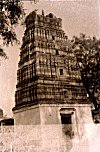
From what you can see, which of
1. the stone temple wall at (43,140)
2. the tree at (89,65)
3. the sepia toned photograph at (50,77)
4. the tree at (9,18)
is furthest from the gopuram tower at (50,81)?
the tree at (9,18)

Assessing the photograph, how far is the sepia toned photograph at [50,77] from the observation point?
3357 mm

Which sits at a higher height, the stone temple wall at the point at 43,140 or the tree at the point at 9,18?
the tree at the point at 9,18

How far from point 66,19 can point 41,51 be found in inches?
77.6

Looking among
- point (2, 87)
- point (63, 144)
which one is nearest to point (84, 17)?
point (2, 87)

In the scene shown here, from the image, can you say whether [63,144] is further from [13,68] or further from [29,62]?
[29,62]

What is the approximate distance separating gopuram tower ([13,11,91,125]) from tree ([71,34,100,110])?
143 mm

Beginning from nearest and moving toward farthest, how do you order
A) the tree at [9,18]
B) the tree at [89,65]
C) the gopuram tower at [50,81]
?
1. the tree at [9,18]
2. the gopuram tower at [50,81]
3. the tree at [89,65]

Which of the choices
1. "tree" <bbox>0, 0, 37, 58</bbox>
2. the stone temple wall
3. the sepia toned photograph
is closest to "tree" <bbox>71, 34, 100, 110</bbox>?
the sepia toned photograph

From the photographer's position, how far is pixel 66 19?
4121 millimetres

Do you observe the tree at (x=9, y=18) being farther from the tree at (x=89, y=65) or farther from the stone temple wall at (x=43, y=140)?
the tree at (x=89, y=65)

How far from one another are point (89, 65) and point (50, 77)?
870 mm

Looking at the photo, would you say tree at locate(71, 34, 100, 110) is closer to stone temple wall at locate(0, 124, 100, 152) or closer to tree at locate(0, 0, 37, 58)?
stone temple wall at locate(0, 124, 100, 152)

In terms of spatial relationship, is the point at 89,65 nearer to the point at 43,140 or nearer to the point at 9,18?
the point at 43,140

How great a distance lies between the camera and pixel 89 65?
586 centimetres
